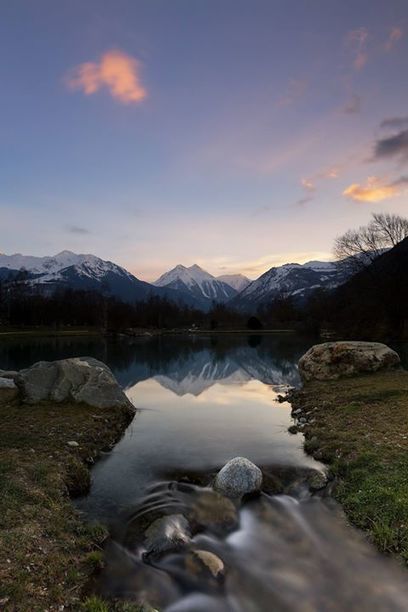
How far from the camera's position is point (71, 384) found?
836 inches

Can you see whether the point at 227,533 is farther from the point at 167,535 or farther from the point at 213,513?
the point at 167,535

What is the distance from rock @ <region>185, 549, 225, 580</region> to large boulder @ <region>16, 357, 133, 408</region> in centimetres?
1318

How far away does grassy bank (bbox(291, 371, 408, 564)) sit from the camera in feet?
28.4

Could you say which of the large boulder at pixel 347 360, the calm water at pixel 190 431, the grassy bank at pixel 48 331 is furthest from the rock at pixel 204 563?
the grassy bank at pixel 48 331

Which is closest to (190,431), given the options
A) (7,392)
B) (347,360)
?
(7,392)

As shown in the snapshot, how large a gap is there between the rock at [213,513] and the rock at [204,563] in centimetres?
122

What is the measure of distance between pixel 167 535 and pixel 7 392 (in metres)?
18.4

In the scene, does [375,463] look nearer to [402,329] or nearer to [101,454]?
[101,454]

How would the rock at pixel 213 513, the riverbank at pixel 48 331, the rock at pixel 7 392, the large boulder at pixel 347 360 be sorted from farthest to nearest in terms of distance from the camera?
the riverbank at pixel 48 331 < the large boulder at pixel 347 360 < the rock at pixel 7 392 < the rock at pixel 213 513

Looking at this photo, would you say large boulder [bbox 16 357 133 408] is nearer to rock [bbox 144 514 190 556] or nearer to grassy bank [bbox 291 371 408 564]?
grassy bank [bbox 291 371 408 564]

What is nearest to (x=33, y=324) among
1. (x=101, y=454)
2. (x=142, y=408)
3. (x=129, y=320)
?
(x=129, y=320)

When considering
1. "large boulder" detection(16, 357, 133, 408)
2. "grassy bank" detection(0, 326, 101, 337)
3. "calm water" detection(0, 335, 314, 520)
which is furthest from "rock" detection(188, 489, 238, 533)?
"grassy bank" detection(0, 326, 101, 337)

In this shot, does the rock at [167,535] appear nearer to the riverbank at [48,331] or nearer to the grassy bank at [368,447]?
the grassy bank at [368,447]

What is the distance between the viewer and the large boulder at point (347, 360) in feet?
91.3
